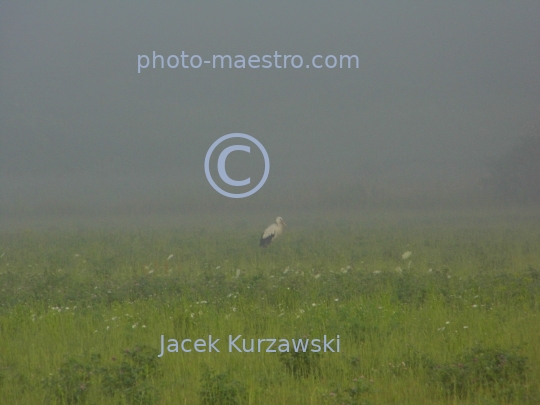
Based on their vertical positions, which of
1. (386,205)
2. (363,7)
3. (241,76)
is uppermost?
(363,7)

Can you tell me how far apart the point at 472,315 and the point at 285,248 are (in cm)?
152

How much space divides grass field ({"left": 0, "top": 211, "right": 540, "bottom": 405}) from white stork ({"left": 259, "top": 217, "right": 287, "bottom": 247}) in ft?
0.22

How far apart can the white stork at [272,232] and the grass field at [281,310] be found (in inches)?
2.6

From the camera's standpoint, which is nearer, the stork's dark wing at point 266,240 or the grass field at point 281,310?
the grass field at point 281,310

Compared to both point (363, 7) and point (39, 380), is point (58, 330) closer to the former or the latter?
point (39, 380)

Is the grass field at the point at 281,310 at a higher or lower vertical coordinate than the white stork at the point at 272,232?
lower

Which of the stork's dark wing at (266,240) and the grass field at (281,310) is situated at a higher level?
the stork's dark wing at (266,240)

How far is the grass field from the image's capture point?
4.96 meters

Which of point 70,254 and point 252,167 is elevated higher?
point 252,167

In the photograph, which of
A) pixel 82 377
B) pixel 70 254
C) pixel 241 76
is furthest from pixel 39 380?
pixel 241 76

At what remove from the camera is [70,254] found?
587 cm

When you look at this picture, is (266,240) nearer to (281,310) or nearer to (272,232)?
(272,232)

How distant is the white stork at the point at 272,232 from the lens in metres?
5.64

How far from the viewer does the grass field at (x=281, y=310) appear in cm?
496
